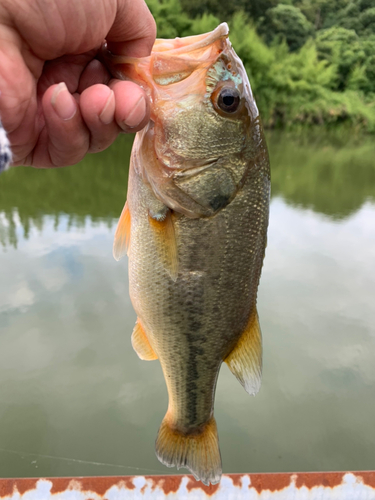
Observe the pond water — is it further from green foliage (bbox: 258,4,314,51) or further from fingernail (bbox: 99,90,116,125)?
green foliage (bbox: 258,4,314,51)

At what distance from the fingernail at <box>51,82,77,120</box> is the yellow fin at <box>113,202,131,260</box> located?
36 cm

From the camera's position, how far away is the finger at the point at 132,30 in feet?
3.15

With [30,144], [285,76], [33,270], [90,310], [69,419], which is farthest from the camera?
[285,76]

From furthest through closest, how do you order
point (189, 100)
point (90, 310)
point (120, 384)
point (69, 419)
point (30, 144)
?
point (90, 310) < point (120, 384) < point (69, 419) < point (30, 144) < point (189, 100)

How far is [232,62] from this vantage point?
3.27ft

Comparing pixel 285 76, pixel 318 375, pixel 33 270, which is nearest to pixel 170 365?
pixel 318 375

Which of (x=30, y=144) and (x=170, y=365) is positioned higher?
(x=30, y=144)

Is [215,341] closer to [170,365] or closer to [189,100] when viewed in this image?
[170,365]

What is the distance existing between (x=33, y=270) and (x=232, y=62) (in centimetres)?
310

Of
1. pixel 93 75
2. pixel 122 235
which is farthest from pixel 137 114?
pixel 122 235

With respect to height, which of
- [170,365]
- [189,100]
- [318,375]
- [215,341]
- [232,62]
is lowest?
[318,375]

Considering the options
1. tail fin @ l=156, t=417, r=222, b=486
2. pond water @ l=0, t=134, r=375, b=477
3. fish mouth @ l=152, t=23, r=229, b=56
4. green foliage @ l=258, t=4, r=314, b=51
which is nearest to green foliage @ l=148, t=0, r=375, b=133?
green foliage @ l=258, t=4, r=314, b=51

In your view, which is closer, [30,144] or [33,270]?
[30,144]

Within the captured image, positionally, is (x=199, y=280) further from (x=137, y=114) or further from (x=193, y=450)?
(x=193, y=450)
